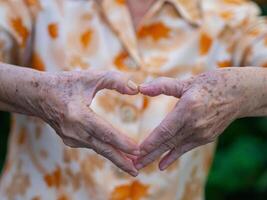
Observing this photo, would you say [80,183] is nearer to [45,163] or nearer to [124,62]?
[45,163]

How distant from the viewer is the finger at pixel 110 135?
1.27 m

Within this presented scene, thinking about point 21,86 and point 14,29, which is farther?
point 14,29

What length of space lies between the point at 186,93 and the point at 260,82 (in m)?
0.18

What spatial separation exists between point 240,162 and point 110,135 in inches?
54.1

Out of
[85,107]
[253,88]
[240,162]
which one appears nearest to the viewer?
[85,107]

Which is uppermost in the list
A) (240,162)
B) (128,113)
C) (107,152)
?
(107,152)

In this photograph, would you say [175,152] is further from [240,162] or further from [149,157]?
[240,162]

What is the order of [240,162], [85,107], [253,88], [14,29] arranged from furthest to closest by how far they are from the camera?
1. [240,162]
2. [14,29]
3. [253,88]
4. [85,107]

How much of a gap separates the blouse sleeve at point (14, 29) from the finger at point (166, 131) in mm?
369

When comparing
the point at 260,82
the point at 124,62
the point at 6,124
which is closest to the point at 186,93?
the point at 260,82

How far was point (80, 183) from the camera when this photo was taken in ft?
5.18

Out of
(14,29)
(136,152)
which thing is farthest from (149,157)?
(14,29)

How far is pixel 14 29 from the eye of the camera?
4.94 feet

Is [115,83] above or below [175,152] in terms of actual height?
above
